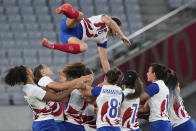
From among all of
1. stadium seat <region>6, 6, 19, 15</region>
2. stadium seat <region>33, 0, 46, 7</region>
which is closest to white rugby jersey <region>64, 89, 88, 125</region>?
stadium seat <region>6, 6, 19, 15</region>

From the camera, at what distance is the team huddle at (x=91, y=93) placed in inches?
253

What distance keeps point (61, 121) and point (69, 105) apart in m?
0.28

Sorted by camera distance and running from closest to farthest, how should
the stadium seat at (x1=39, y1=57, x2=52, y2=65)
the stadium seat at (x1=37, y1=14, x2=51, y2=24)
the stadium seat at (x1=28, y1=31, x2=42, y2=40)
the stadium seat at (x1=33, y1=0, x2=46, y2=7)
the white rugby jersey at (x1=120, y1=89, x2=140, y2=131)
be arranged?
the white rugby jersey at (x1=120, y1=89, x2=140, y2=131)
the stadium seat at (x1=39, y1=57, x2=52, y2=65)
the stadium seat at (x1=28, y1=31, x2=42, y2=40)
the stadium seat at (x1=37, y1=14, x2=51, y2=24)
the stadium seat at (x1=33, y1=0, x2=46, y2=7)

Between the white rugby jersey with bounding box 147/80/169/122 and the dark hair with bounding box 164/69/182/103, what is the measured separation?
0.14 meters

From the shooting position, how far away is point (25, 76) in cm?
639

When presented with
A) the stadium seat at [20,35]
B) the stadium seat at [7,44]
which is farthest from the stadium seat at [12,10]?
the stadium seat at [7,44]

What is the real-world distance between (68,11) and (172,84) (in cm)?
172

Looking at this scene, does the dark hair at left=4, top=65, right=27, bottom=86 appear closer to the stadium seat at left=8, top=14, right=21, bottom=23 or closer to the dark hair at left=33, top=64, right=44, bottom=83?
the dark hair at left=33, top=64, right=44, bottom=83

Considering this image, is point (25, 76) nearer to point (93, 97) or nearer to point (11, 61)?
point (93, 97)

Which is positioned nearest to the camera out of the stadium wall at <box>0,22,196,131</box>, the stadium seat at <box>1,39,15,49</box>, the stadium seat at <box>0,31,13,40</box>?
the stadium wall at <box>0,22,196,131</box>

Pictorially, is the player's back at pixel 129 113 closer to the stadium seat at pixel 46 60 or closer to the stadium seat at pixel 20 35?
the stadium seat at pixel 46 60

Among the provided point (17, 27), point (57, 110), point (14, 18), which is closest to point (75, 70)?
point (57, 110)

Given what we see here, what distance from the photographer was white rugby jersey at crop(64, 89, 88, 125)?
673cm

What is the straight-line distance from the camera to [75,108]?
22.1 ft
